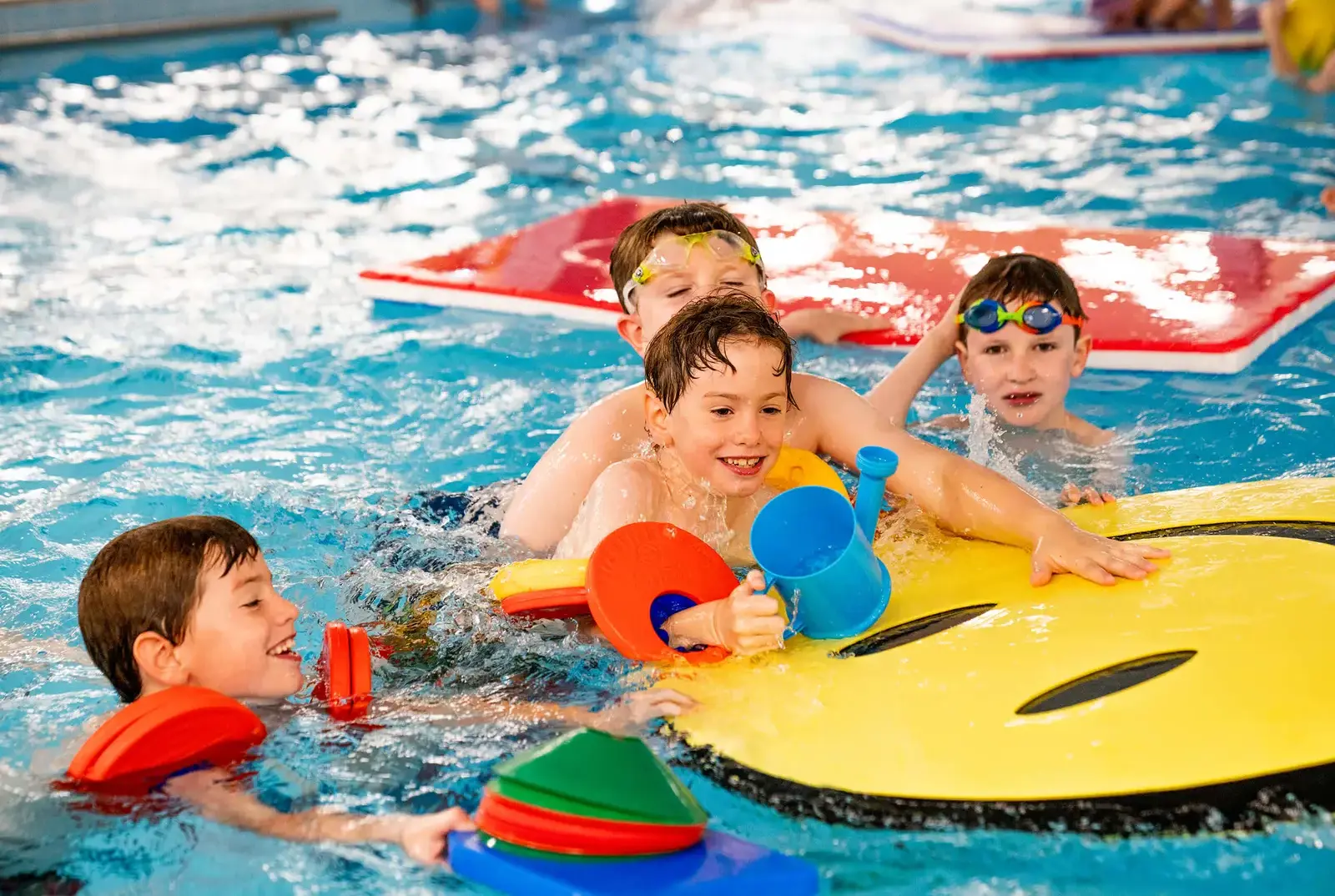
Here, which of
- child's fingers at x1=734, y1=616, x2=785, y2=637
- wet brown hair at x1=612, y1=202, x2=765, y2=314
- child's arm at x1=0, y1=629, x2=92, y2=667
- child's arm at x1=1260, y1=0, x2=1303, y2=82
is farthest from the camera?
child's arm at x1=1260, y1=0, x2=1303, y2=82

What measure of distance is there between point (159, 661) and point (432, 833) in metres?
0.71

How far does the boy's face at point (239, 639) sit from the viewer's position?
2604 millimetres

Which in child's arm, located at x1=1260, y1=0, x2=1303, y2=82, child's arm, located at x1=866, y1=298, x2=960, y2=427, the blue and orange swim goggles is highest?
child's arm, located at x1=1260, y1=0, x2=1303, y2=82

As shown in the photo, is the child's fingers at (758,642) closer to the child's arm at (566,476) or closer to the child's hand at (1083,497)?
the child's arm at (566,476)

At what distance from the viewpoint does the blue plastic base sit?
2092mm

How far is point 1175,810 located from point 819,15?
11.6 metres

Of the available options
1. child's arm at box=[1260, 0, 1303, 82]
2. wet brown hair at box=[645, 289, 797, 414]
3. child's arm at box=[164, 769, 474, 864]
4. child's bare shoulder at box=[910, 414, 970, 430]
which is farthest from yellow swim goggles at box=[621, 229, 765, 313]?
child's arm at box=[1260, 0, 1303, 82]

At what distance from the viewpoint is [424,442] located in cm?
471

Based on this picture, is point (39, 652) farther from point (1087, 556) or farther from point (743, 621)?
point (1087, 556)

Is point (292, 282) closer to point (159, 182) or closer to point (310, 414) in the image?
point (310, 414)

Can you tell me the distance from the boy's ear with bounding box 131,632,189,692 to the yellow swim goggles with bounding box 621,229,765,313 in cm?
153

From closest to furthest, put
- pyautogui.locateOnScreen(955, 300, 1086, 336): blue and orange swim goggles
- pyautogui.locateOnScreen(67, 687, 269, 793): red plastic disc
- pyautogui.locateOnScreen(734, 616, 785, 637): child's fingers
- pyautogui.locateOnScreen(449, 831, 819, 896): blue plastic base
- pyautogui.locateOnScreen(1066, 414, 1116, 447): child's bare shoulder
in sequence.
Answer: pyautogui.locateOnScreen(449, 831, 819, 896): blue plastic base
pyautogui.locateOnScreen(67, 687, 269, 793): red plastic disc
pyautogui.locateOnScreen(734, 616, 785, 637): child's fingers
pyautogui.locateOnScreen(955, 300, 1086, 336): blue and orange swim goggles
pyautogui.locateOnScreen(1066, 414, 1116, 447): child's bare shoulder

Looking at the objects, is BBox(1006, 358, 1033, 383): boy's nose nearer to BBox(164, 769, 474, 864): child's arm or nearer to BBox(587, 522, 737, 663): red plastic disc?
BBox(587, 522, 737, 663): red plastic disc

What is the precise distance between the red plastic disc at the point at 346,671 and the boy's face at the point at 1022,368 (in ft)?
6.65
